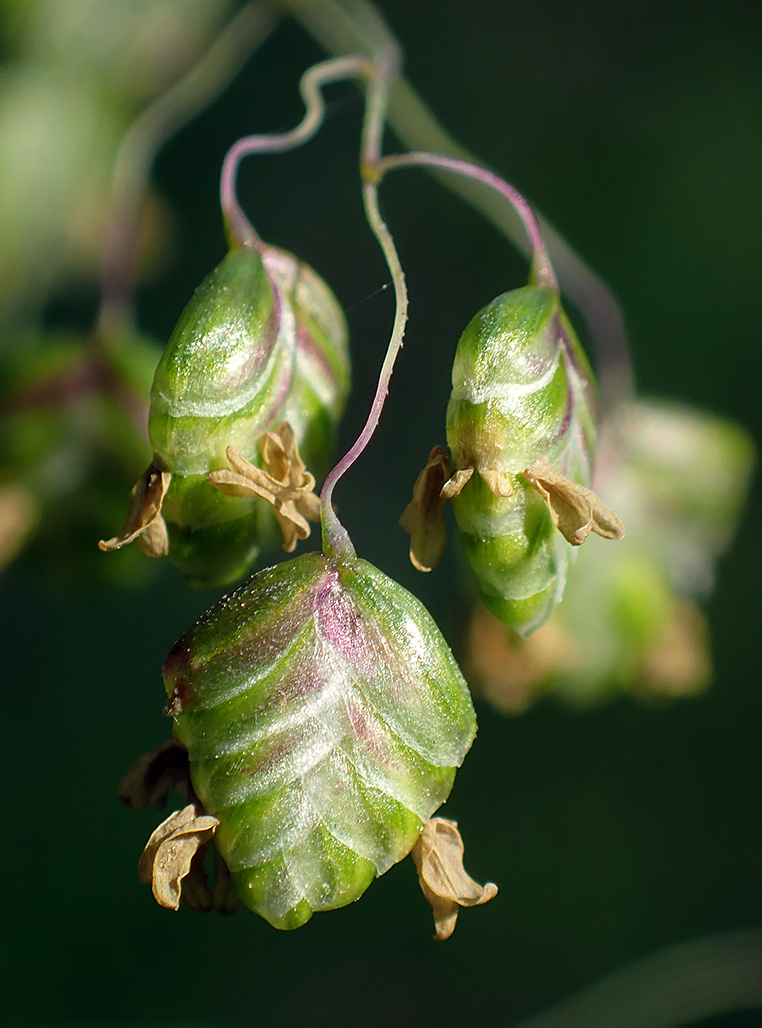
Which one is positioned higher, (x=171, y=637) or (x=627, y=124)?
(x=627, y=124)

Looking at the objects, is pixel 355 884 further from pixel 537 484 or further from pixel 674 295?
pixel 674 295

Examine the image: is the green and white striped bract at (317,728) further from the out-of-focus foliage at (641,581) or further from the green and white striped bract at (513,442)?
the out-of-focus foliage at (641,581)

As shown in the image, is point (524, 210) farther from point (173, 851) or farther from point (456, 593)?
point (456, 593)

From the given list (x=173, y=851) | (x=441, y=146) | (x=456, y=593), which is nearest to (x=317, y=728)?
(x=173, y=851)

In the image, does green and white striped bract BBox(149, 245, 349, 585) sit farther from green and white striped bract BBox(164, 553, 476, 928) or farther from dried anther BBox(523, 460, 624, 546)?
dried anther BBox(523, 460, 624, 546)

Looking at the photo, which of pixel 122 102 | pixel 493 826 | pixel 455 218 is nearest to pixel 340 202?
pixel 455 218

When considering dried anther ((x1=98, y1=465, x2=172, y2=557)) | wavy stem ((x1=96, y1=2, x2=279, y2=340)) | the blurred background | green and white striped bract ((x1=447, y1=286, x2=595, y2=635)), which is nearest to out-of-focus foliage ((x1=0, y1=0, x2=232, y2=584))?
wavy stem ((x1=96, y1=2, x2=279, y2=340))
